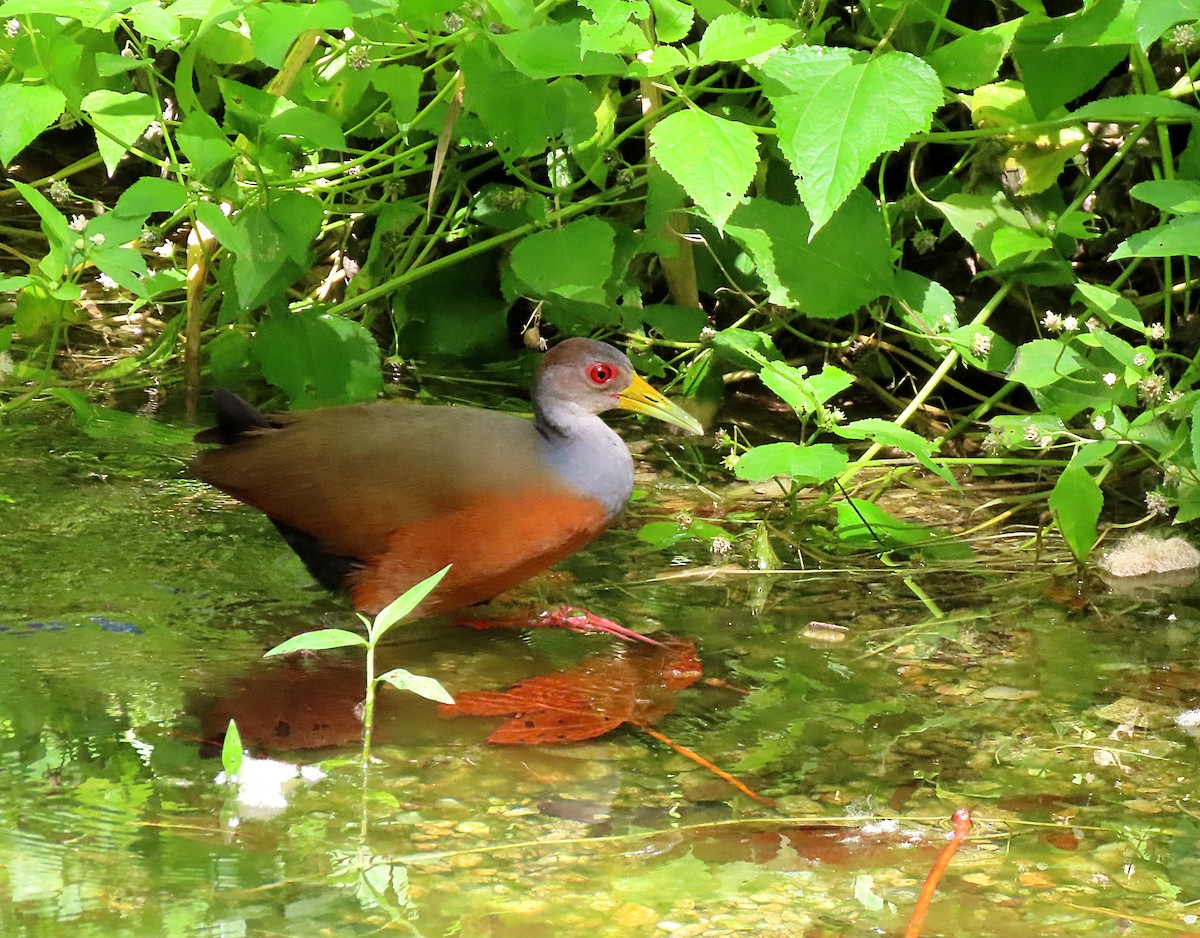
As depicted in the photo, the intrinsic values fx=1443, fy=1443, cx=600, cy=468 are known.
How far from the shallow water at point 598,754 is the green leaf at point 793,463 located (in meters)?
0.33

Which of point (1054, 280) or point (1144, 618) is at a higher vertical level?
point (1054, 280)

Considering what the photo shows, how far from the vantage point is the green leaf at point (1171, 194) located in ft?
10.1

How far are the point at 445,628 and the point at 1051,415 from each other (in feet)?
4.93

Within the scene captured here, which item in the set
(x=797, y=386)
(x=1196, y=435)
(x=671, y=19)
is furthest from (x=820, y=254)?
(x=1196, y=435)

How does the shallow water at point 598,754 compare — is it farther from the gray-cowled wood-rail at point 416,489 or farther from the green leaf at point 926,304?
the green leaf at point 926,304

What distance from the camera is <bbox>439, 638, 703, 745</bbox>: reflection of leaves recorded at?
2795 millimetres

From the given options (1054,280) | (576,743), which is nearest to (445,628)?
(576,743)

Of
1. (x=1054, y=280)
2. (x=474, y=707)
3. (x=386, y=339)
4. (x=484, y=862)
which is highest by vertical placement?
(x=1054, y=280)

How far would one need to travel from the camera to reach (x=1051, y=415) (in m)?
3.35

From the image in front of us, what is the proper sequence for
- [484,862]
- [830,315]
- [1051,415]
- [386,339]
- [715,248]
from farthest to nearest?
[386,339] < [715,248] < [830,315] < [1051,415] < [484,862]

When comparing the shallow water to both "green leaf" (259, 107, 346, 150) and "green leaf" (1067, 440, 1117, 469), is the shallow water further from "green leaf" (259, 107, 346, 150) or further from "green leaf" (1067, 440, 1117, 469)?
"green leaf" (259, 107, 346, 150)

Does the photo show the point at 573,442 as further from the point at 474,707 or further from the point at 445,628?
the point at 474,707

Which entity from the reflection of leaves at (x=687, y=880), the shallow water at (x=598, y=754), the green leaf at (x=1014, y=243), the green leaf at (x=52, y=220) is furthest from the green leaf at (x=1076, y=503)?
the green leaf at (x=52, y=220)

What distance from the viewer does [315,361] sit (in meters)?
4.22
